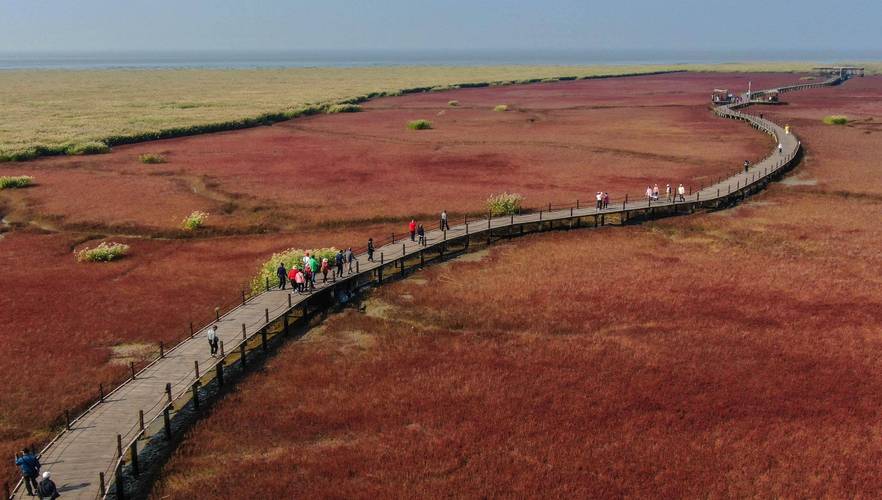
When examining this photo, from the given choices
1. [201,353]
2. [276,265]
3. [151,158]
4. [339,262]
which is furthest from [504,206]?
[151,158]

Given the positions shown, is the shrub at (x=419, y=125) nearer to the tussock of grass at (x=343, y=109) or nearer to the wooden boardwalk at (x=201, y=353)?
the tussock of grass at (x=343, y=109)

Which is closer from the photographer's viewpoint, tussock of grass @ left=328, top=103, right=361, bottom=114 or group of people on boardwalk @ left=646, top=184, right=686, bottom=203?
group of people on boardwalk @ left=646, top=184, right=686, bottom=203

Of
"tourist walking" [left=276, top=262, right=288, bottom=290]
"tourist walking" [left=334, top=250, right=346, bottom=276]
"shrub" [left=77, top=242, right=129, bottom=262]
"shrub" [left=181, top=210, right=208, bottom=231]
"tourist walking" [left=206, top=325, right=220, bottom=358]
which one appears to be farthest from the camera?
"shrub" [left=181, top=210, right=208, bottom=231]

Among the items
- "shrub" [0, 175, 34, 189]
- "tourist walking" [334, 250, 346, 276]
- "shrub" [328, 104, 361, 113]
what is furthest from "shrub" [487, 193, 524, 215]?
"shrub" [328, 104, 361, 113]

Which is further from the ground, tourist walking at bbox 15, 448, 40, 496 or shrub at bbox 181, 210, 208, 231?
shrub at bbox 181, 210, 208, 231

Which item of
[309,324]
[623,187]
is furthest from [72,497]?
[623,187]

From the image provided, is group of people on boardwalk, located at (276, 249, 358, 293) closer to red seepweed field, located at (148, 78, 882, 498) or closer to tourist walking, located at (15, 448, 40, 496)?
red seepweed field, located at (148, 78, 882, 498)
